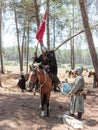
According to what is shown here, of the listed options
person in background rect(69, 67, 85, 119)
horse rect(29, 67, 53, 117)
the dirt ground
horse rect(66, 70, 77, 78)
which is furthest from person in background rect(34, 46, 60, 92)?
the dirt ground

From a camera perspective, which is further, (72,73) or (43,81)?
(72,73)

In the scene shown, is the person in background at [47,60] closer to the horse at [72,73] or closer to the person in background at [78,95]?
the horse at [72,73]

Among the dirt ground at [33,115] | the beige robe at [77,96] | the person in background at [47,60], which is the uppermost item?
the person in background at [47,60]

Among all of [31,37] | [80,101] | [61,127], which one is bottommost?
[61,127]

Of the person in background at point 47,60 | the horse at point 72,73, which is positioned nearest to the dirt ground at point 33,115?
the person in background at point 47,60

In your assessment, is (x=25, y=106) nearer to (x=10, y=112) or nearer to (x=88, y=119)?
(x=10, y=112)

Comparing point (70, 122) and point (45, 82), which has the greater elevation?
point (45, 82)

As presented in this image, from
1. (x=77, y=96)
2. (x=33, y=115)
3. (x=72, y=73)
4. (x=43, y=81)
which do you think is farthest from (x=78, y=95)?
(x=72, y=73)

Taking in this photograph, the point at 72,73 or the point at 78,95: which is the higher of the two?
the point at 72,73

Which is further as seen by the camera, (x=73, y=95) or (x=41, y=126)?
(x=73, y=95)

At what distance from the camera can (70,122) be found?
922cm

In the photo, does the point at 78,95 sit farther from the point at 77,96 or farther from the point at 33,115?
the point at 33,115

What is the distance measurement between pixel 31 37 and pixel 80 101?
27160mm

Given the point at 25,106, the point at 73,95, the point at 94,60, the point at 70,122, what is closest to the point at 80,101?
the point at 73,95
